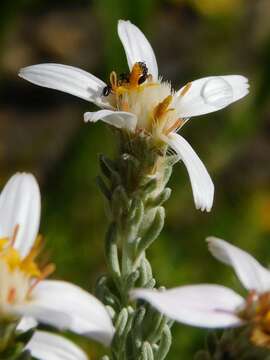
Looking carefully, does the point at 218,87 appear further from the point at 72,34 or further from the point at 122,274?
the point at 72,34

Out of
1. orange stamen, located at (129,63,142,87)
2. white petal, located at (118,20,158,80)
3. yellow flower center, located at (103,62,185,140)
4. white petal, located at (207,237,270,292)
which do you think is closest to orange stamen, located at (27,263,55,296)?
white petal, located at (207,237,270,292)

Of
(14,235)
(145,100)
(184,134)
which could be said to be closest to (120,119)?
(145,100)

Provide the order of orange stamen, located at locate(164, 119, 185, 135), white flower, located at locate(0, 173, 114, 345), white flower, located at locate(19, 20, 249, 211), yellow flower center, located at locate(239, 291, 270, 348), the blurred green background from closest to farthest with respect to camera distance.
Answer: white flower, located at locate(0, 173, 114, 345), yellow flower center, located at locate(239, 291, 270, 348), white flower, located at locate(19, 20, 249, 211), orange stamen, located at locate(164, 119, 185, 135), the blurred green background

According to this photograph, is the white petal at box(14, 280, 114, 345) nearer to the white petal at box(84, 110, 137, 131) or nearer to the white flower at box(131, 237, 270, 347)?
the white flower at box(131, 237, 270, 347)

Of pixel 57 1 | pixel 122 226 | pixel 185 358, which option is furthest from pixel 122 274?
pixel 57 1

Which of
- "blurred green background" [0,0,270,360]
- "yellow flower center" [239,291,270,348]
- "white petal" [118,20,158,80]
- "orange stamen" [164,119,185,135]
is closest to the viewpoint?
"yellow flower center" [239,291,270,348]

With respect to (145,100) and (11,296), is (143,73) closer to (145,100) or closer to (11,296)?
(145,100)

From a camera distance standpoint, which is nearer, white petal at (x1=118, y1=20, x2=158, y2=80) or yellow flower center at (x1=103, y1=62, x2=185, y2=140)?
yellow flower center at (x1=103, y1=62, x2=185, y2=140)
